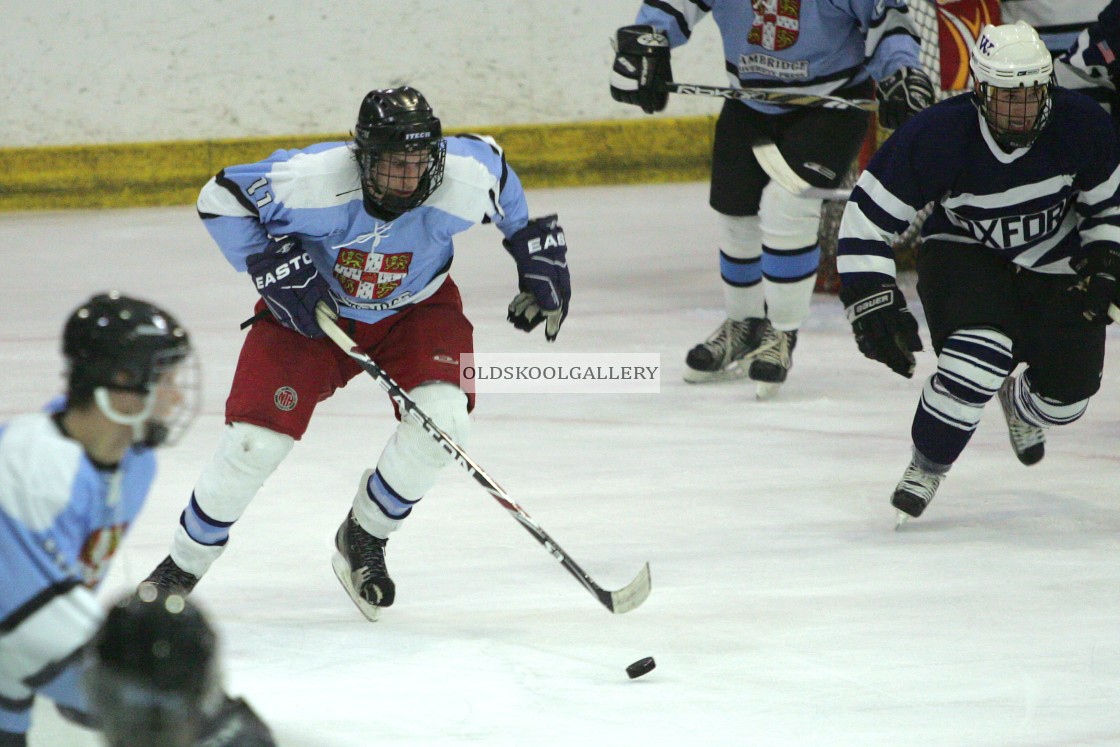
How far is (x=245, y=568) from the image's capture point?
296 centimetres

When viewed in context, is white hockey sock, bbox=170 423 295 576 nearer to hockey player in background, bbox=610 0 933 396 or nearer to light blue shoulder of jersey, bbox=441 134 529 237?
light blue shoulder of jersey, bbox=441 134 529 237

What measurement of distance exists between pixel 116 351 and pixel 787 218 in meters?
2.87

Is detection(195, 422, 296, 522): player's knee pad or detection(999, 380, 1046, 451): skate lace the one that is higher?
detection(195, 422, 296, 522): player's knee pad

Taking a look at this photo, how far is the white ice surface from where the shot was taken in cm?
231

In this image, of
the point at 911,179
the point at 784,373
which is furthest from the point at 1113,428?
the point at 911,179

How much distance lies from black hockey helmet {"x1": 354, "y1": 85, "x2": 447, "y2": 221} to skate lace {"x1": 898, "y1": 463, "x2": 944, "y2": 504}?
1.21 metres

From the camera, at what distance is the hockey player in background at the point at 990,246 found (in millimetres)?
3027

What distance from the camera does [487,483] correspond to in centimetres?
260

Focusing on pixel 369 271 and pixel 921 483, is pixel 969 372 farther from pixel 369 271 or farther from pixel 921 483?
pixel 369 271

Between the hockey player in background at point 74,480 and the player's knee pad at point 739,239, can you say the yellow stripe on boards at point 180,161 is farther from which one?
the hockey player in background at point 74,480

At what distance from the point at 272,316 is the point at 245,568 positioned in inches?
21.7

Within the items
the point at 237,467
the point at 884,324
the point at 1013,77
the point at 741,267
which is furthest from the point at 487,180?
the point at 741,267

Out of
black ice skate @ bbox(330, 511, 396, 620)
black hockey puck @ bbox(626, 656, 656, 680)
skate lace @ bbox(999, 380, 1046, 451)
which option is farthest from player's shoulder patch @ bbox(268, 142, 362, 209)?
skate lace @ bbox(999, 380, 1046, 451)

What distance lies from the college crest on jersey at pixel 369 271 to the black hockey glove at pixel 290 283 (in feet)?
0.25
